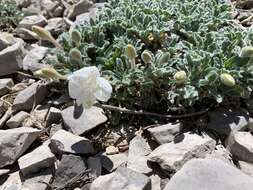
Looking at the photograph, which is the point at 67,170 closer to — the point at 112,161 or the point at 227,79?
the point at 112,161

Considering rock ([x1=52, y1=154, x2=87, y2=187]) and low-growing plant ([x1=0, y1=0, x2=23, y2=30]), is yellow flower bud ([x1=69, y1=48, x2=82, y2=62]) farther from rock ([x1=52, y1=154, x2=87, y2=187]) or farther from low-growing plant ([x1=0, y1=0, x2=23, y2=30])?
low-growing plant ([x1=0, y1=0, x2=23, y2=30])

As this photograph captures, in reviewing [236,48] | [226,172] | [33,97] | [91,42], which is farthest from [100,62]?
[226,172]

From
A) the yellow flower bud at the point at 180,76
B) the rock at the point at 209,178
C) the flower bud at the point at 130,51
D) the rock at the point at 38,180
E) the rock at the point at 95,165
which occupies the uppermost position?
the flower bud at the point at 130,51

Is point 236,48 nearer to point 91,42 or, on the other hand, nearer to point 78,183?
point 91,42

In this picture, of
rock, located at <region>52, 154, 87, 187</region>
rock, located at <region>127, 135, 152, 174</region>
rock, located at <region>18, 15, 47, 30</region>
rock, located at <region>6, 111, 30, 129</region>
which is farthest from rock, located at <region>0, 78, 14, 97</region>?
rock, located at <region>127, 135, 152, 174</region>

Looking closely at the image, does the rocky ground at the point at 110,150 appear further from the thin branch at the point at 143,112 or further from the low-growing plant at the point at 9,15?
the low-growing plant at the point at 9,15

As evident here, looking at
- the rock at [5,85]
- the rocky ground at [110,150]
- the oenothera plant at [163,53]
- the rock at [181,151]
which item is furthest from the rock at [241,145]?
the rock at [5,85]

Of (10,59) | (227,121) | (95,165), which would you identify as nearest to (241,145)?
(227,121)
